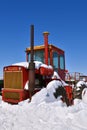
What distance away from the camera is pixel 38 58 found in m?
9.61

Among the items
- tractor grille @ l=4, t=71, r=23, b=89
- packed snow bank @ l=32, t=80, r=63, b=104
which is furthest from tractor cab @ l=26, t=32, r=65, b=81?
tractor grille @ l=4, t=71, r=23, b=89

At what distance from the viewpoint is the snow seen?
4.74 metres

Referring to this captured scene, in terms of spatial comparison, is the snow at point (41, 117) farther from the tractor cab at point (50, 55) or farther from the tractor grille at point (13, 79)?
the tractor cab at point (50, 55)

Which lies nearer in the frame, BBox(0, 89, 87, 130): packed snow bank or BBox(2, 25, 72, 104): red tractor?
BBox(0, 89, 87, 130): packed snow bank

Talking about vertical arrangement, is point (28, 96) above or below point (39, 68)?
below

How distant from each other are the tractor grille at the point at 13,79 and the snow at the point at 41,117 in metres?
0.84

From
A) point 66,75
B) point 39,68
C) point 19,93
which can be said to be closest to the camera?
Answer: point 19,93

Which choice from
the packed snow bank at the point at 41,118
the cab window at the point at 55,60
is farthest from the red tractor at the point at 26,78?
the packed snow bank at the point at 41,118

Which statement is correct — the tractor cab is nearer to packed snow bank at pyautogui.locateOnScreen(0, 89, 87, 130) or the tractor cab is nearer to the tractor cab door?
the tractor cab door

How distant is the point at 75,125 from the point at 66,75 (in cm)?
644

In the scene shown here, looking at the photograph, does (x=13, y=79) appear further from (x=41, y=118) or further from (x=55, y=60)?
(x=41, y=118)

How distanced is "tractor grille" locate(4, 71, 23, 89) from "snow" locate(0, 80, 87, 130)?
842 millimetres

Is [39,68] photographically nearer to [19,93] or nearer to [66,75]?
[19,93]

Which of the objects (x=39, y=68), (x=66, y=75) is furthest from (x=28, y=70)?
(x=66, y=75)
